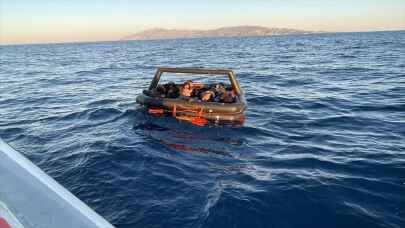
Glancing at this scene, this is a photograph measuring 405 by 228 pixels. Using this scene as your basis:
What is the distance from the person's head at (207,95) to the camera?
12202 mm

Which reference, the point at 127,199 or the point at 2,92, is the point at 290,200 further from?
the point at 2,92

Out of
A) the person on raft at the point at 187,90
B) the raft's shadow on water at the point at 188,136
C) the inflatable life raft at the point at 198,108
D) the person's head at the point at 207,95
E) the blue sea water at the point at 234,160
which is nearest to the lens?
the blue sea water at the point at 234,160

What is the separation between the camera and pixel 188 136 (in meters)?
10.3

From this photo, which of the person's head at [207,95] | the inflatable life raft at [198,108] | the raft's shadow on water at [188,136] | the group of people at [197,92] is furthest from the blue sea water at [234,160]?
the person's head at [207,95]

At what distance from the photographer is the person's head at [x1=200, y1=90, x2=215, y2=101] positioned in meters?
12.2

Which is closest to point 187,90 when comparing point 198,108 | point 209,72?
point 209,72

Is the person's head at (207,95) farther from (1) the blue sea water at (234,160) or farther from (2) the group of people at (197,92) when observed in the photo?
(1) the blue sea water at (234,160)

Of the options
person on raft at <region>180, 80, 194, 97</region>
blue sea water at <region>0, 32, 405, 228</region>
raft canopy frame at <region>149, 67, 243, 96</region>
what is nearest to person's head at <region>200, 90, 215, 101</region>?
person on raft at <region>180, 80, 194, 97</region>

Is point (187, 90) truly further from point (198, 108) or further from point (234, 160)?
point (234, 160)

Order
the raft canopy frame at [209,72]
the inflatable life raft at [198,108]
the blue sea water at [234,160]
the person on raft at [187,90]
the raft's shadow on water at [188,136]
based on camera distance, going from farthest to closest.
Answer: the person on raft at [187,90] < the raft canopy frame at [209,72] < the inflatable life raft at [198,108] < the raft's shadow on water at [188,136] < the blue sea water at [234,160]

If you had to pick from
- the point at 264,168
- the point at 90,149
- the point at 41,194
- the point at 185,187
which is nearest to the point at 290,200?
the point at 264,168

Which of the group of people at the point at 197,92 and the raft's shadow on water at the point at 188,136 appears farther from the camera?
the group of people at the point at 197,92

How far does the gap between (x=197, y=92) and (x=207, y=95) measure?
1.12 meters

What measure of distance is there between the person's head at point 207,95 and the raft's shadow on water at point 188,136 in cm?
125
